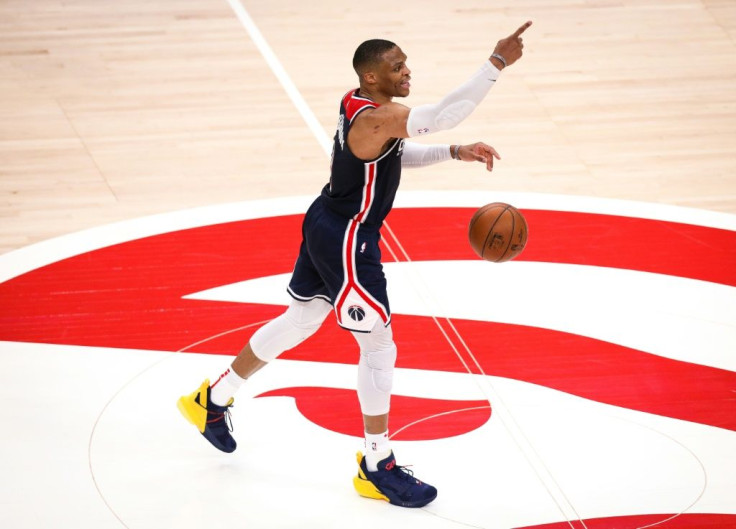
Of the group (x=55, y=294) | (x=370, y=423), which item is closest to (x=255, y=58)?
(x=55, y=294)

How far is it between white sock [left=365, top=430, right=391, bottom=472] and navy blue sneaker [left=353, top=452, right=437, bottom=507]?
0.07ft

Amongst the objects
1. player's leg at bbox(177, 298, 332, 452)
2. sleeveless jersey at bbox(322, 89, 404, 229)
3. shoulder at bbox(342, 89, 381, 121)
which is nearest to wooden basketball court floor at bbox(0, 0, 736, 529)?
player's leg at bbox(177, 298, 332, 452)

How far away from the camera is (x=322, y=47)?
1064cm

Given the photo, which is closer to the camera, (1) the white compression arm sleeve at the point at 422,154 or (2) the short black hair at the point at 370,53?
(2) the short black hair at the point at 370,53

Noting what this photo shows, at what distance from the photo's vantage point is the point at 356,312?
5004 millimetres

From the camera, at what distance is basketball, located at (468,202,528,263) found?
5.38m

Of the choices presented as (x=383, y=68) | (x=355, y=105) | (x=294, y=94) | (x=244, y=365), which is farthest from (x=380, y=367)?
(x=294, y=94)

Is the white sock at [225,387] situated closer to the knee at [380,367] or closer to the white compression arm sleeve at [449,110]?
the knee at [380,367]

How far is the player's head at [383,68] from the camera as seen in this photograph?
15.8ft

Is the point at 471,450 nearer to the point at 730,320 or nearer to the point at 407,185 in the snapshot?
the point at 730,320

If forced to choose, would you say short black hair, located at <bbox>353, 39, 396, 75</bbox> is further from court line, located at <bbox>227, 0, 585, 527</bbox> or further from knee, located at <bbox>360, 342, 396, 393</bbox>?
court line, located at <bbox>227, 0, 585, 527</bbox>

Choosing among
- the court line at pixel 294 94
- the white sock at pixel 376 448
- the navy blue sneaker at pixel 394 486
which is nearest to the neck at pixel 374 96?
the white sock at pixel 376 448

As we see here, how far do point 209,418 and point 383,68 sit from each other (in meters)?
1.87

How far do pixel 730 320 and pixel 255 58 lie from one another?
209 inches
